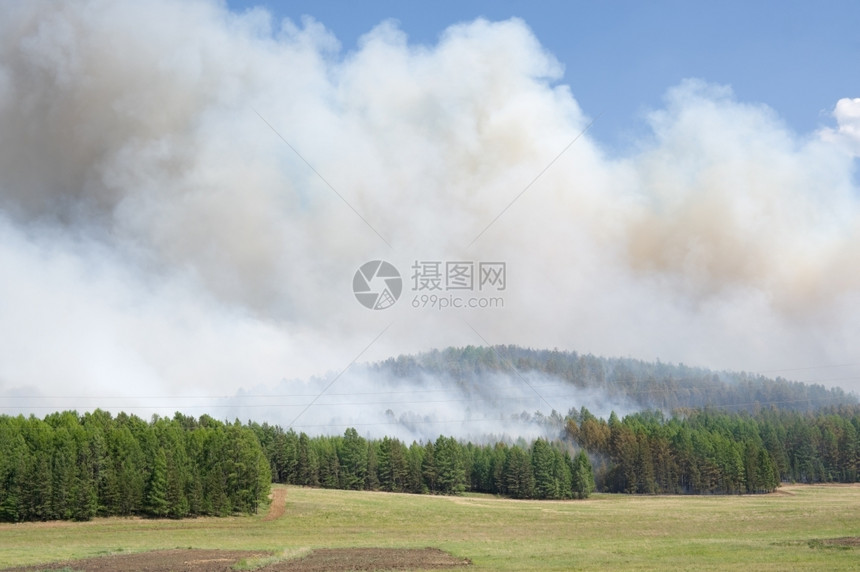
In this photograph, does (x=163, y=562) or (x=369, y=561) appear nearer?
(x=369, y=561)

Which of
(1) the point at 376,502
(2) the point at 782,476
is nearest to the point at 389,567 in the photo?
(1) the point at 376,502

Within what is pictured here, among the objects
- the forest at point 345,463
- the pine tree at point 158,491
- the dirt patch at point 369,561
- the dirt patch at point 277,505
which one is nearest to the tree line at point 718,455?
the forest at point 345,463

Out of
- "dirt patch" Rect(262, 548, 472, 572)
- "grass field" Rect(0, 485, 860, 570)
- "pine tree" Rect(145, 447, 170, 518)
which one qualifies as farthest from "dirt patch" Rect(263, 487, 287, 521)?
"dirt patch" Rect(262, 548, 472, 572)

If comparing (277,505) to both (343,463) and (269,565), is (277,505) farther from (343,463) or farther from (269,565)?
(269,565)

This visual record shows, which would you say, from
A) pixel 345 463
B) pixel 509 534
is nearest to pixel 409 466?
pixel 345 463

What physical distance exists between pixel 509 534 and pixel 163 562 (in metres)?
31.0

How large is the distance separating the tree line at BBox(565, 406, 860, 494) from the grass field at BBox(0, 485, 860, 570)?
51.7 meters

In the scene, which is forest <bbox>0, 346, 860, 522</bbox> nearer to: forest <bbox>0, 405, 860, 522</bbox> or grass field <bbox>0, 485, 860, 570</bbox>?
forest <bbox>0, 405, 860, 522</bbox>

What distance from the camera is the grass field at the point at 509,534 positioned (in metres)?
36.3

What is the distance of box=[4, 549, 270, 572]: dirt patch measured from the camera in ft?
112

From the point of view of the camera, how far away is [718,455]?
5433 inches

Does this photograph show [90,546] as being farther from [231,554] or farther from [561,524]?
[561,524]

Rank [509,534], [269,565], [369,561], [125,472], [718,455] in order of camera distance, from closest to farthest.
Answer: [269,565] < [369,561] < [509,534] < [125,472] < [718,455]

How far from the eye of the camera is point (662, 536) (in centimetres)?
5284
